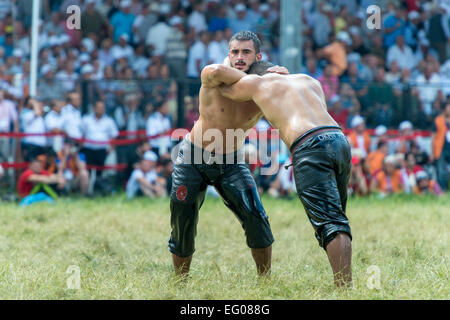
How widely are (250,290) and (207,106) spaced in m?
1.43

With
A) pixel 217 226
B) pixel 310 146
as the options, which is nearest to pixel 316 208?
pixel 310 146

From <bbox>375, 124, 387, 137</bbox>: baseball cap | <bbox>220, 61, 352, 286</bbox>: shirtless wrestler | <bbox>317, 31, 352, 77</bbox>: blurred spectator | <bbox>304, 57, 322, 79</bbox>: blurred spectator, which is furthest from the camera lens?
<bbox>317, 31, 352, 77</bbox>: blurred spectator

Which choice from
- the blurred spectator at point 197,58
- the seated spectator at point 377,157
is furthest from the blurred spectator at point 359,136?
the blurred spectator at point 197,58

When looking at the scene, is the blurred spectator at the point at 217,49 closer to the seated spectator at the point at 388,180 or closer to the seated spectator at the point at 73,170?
the seated spectator at the point at 73,170

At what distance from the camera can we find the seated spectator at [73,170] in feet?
35.1

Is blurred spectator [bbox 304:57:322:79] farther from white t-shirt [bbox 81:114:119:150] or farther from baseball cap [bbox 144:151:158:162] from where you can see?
white t-shirt [bbox 81:114:119:150]

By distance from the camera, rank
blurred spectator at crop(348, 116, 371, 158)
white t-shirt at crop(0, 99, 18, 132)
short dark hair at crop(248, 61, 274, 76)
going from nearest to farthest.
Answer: short dark hair at crop(248, 61, 274, 76) < white t-shirt at crop(0, 99, 18, 132) < blurred spectator at crop(348, 116, 371, 158)

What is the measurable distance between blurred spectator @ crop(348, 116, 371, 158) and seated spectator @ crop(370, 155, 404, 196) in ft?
1.33

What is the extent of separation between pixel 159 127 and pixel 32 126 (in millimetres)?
1907

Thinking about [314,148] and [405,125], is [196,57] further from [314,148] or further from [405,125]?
[314,148]

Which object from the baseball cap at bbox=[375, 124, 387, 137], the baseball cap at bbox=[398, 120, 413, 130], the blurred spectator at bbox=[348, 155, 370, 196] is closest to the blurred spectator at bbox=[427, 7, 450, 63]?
the baseball cap at bbox=[398, 120, 413, 130]

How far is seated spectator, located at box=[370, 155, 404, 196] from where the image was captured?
1096cm

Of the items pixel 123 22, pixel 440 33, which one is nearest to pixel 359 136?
pixel 440 33

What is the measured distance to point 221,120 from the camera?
17.4 feet
